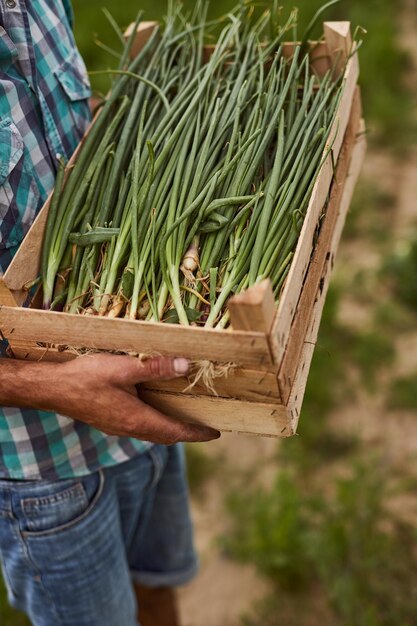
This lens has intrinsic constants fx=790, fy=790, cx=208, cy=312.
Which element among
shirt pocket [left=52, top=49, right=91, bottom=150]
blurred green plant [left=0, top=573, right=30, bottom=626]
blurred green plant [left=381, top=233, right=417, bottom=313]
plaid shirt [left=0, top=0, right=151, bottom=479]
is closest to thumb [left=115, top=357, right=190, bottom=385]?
plaid shirt [left=0, top=0, right=151, bottom=479]

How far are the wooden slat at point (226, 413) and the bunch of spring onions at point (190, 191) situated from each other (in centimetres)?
14

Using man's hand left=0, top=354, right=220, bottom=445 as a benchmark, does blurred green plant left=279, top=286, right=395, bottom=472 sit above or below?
below

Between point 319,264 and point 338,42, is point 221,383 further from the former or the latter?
point 338,42

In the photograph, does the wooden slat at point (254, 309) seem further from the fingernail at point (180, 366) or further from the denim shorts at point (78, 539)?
the denim shorts at point (78, 539)

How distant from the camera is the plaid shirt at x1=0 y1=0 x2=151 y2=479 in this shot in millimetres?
1507

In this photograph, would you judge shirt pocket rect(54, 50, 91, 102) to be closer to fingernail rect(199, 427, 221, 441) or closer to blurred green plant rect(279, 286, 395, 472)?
fingernail rect(199, 427, 221, 441)

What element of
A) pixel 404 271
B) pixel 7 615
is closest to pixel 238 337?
pixel 7 615

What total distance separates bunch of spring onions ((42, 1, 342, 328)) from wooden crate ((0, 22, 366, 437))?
5cm

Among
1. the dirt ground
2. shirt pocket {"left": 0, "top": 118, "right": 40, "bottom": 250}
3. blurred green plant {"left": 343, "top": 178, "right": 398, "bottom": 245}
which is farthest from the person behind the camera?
blurred green plant {"left": 343, "top": 178, "right": 398, "bottom": 245}

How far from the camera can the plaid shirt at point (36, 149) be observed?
1.51 m

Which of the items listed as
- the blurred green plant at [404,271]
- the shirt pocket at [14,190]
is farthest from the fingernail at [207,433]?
the blurred green plant at [404,271]

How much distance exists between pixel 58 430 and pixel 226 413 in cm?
42

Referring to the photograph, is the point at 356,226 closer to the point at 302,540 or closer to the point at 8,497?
the point at 302,540

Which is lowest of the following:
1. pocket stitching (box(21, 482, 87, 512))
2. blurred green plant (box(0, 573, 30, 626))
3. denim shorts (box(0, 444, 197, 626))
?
blurred green plant (box(0, 573, 30, 626))
